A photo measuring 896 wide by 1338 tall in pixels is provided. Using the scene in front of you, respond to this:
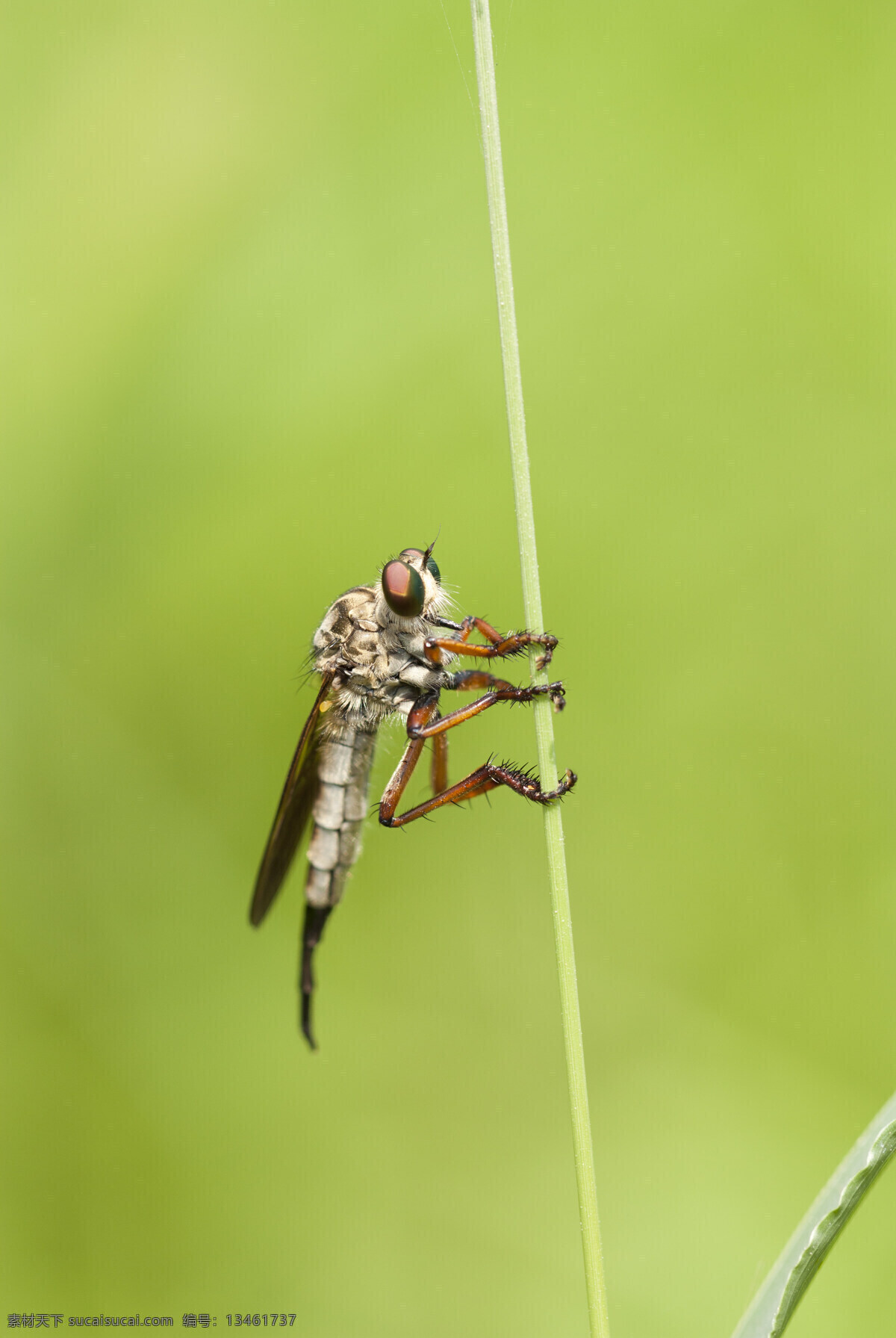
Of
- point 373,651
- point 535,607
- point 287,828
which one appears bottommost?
point 287,828

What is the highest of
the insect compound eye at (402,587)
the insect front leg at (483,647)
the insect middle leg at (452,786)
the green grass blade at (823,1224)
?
the insect compound eye at (402,587)

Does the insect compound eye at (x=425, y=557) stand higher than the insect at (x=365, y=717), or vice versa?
the insect compound eye at (x=425, y=557)

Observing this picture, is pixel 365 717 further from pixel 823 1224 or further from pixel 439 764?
pixel 823 1224

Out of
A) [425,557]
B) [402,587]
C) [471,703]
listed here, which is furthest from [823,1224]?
[425,557]

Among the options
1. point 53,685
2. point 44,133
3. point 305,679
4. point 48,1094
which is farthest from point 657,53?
point 48,1094

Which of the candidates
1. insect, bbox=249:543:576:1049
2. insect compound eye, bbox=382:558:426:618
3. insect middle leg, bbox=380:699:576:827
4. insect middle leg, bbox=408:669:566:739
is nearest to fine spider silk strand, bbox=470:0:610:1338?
insect middle leg, bbox=380:699:576:827

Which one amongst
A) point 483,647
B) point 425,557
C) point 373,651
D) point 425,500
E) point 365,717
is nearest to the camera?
point 483,647

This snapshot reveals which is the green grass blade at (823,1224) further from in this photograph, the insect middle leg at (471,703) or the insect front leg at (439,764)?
the insect front leg at (439,764)

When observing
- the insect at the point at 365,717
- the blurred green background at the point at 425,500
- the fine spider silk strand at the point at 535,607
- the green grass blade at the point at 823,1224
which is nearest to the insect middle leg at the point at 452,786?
the insect at the point at 365,717
